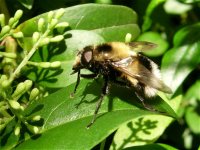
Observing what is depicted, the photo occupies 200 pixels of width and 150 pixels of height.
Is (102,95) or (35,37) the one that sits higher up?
(35,37)

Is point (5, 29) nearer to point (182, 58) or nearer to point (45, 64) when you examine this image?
point (45, 64)

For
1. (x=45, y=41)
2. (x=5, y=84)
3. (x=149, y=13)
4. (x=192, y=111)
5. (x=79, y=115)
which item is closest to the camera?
(x=5, y=84)

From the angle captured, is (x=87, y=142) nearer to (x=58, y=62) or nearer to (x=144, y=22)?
(x=58, y=62)

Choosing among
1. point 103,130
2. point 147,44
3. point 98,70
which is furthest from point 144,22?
point 103,130

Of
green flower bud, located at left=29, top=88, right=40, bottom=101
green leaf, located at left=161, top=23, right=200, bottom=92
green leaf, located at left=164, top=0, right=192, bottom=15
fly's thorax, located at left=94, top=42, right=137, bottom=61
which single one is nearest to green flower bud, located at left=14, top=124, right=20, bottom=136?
green flower bud, located at left=29, top=88, right=40, bottom=101

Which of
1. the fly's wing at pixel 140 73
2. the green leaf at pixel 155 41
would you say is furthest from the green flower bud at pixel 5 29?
the green leaf at pixel 155 41

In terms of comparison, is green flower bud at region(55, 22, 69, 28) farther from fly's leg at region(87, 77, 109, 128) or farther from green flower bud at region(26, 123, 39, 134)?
green flower bud at region(26, 123, 39, 134)

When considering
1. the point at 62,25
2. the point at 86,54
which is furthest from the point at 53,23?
the point at 86,54
